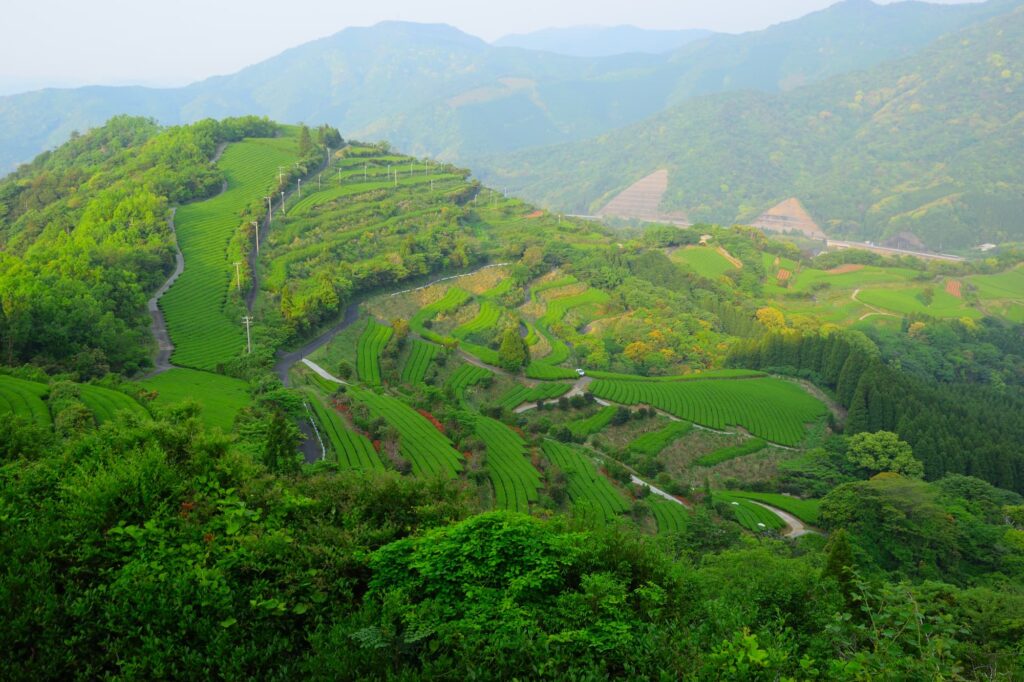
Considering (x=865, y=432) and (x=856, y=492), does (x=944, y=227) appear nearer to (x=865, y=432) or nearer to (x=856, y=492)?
(x=865, y=432)

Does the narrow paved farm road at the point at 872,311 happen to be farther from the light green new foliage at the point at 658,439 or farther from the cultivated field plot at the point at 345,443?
the cultivated field plot at the point at 345,443

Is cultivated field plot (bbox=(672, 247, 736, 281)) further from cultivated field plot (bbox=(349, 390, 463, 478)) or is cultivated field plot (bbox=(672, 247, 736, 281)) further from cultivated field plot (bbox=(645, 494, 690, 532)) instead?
cultivated field plot (bbox=(349, 390, 463, 478))

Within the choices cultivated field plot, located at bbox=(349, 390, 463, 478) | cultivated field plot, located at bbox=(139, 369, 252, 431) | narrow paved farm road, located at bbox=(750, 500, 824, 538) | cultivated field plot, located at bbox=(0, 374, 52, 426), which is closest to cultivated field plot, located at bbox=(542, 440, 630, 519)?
cultivated field plot, located at bbox=(349, 390, 463, 478)

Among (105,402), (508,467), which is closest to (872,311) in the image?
(508,467)

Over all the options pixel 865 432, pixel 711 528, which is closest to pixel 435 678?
pixel 711 528

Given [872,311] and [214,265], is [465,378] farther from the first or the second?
[872,311]

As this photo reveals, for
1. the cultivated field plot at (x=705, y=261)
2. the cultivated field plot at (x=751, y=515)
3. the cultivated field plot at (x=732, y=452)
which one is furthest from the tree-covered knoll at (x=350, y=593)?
the cultivated field plot at (x=705, y=261)

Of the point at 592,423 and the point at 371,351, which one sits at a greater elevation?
the point at 371,351
